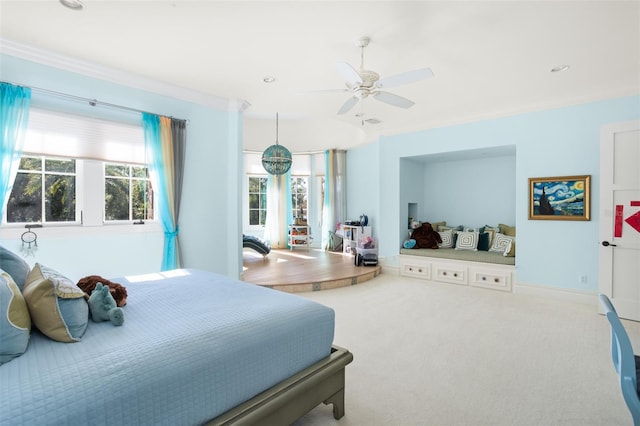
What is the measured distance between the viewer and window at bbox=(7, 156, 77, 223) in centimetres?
307

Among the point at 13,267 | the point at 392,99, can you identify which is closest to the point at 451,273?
the point at 392,99

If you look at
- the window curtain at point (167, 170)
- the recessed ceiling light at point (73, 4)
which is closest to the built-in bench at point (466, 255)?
the window curtain at point (167, 170)

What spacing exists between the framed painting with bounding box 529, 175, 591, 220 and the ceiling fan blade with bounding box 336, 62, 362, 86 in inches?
131

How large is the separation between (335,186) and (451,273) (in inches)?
136

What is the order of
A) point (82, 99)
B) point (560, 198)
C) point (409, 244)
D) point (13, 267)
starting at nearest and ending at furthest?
point (13, 267) < point (82, 99) < point (560, 198) < point (409, 244)

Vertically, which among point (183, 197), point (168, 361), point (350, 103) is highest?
point (350, 103)

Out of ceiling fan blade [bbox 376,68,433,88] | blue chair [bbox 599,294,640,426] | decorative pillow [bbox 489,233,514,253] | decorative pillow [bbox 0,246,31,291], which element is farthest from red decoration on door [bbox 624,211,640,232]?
decorative pillow [bbox 0,246,31,291]

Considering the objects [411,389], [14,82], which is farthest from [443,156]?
[14,82]

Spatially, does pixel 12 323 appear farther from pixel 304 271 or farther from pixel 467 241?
pixel 467 241

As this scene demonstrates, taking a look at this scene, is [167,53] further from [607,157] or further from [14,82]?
[607,157]

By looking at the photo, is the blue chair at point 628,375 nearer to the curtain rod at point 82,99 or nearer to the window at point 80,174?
the window at point 80,174

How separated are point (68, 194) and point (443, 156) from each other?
5.51 m

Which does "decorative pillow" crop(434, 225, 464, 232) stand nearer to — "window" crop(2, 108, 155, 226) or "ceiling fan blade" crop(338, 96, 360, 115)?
"ceiling fan blade" crop(338, 96, 360, 115)

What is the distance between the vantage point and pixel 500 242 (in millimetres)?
5344
